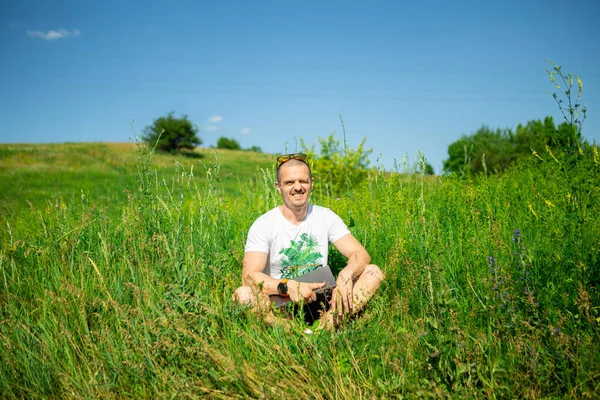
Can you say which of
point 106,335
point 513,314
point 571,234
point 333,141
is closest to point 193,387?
point 106,335

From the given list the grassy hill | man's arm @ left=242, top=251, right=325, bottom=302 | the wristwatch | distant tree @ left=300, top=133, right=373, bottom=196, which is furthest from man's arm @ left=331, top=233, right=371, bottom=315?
the grassy hill

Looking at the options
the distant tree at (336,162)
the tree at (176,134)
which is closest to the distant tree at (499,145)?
the distant tree at (336,162)

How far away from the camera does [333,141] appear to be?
10258mm

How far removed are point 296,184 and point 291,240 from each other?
46cm

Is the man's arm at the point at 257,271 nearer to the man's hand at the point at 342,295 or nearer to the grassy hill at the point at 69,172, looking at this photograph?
the man's hand at the point at 342,295

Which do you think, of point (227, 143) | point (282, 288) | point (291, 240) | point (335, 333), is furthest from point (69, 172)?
point (227, 143)

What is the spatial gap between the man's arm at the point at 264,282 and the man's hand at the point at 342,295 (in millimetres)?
125

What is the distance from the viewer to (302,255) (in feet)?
10.5

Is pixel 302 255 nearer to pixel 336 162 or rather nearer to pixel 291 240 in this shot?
pixel 291 240

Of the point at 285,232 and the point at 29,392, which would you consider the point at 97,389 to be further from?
the point at 285,232

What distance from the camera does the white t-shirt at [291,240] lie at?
3139mm

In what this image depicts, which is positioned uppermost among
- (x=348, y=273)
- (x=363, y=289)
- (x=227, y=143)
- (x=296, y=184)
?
(x=227, y=143)

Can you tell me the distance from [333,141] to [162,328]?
332 inches

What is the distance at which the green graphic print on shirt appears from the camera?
318 cm
